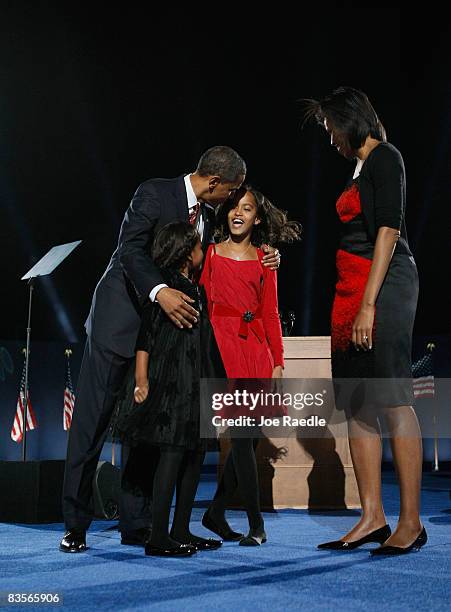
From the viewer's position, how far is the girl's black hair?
2182mm

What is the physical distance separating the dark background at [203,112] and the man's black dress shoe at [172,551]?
5611 millimetres

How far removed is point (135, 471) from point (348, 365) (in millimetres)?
829

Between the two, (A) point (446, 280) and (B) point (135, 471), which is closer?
(B) point (135, 471)

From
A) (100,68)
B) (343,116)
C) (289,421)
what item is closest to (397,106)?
(100,68)

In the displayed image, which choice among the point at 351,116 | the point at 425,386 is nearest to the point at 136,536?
the point at 351,116

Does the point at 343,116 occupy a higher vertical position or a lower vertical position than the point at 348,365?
higher

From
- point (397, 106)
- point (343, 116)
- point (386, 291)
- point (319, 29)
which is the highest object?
point (319, 29)

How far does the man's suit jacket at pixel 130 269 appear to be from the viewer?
7.30 feet

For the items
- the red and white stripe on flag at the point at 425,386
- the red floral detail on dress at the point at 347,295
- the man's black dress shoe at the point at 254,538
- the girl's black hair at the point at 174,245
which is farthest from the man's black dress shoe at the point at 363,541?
the red and white stripe on flag at the point at 425,386

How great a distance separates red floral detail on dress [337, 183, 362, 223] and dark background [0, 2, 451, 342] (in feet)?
15.5

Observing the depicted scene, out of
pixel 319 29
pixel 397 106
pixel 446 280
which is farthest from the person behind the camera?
pixel 446 280

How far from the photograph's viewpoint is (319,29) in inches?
266

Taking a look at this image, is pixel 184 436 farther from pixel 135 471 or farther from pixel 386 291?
pixel 386 291

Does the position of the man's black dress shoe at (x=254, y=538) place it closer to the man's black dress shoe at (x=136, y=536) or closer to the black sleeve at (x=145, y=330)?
the man's black dress shoe at (x=136, y=536)
